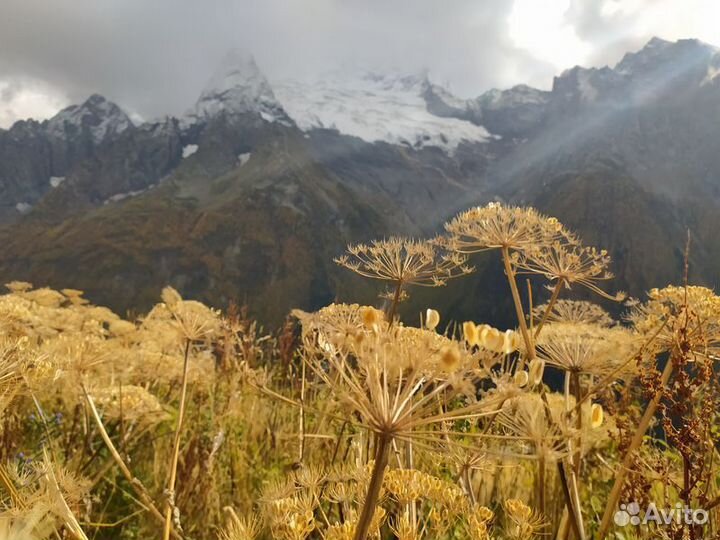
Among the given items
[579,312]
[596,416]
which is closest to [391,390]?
[596,416]

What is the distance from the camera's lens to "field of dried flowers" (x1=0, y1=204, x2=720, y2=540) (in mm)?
1614

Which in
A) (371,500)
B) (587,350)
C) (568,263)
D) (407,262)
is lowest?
(371,500)

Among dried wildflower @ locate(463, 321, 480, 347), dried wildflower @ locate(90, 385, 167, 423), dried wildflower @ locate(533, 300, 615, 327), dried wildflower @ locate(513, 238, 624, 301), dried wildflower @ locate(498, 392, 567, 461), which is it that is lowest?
dried wildflower @ locate(90, 385, 167, 423)

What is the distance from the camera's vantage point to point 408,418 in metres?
1.37

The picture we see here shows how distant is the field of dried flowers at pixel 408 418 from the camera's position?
63.6 inches

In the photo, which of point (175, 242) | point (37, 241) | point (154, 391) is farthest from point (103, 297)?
point (154, 391)

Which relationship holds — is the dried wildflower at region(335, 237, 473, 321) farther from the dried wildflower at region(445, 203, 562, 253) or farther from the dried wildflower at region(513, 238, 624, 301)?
the dried wildflower at region(513, 238, 624, 301)

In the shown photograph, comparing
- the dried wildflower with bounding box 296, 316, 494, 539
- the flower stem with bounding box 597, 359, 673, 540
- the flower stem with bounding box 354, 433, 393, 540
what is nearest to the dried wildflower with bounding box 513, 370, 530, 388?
the dried wildflower with bounding box 296, 316, 494, 539

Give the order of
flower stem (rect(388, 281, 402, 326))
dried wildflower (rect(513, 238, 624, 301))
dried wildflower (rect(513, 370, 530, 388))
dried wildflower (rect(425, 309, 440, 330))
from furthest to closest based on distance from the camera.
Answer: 1. dried wildflower (rect(513, 238, 624, 301))
2. flower stem (rect(388, 281, 402, 326))
3. dried wildflower (rect(425, 309, 440, 330))
4. dried wildflower (rect(513, 370, 530, 388))

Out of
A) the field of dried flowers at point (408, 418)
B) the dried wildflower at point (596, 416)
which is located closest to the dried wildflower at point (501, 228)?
the field of dried flowers at point (408, 418)

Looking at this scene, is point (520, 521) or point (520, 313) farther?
point (520, 313)

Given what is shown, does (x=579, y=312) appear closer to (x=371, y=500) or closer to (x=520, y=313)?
(x=520, y=313)

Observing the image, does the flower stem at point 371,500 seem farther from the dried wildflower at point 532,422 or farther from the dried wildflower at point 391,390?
the dried wildflower at point 532,422

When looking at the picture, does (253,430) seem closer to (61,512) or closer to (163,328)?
(163,328)
